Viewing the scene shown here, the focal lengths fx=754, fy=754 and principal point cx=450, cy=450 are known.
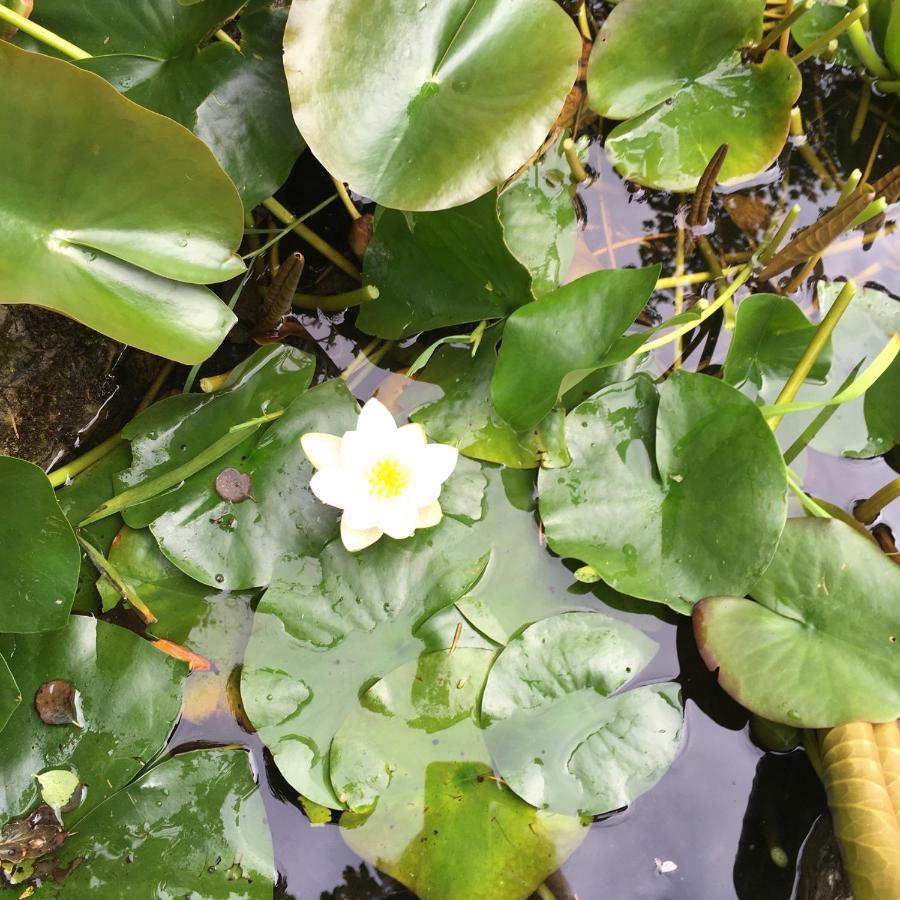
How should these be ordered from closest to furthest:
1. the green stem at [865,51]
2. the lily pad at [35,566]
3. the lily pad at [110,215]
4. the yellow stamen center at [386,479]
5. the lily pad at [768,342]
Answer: the lily pad at [110,215] → the lily pad at [35,566] → the yellow stamen center at [386,479] → the lily pad at [768,342] → the green stem at [865,51]

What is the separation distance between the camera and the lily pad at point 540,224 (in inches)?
55.9

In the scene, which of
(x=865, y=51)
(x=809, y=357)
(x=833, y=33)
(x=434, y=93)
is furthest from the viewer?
(x=865, y=51)

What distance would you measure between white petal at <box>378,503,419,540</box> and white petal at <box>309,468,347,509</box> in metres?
0.07

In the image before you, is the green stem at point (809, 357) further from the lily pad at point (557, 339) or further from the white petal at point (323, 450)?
the white petal at point (323, 450)

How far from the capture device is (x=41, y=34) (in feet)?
3.80

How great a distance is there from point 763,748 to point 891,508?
0.52 m

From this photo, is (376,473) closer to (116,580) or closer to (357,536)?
(357,536)

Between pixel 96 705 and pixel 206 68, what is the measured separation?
3.52ft

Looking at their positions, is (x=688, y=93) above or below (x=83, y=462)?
above

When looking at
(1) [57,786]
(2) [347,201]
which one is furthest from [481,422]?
(1) [57,786]

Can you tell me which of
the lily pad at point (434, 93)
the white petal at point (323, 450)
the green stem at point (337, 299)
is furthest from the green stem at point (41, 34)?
the white petal at point (323, 450)

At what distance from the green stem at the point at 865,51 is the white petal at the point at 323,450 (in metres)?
1.42

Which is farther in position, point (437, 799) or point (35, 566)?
point (437, 799)

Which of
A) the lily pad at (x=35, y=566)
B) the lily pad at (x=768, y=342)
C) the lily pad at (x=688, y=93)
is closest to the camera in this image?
the lily pad at (x=35, y=566)
